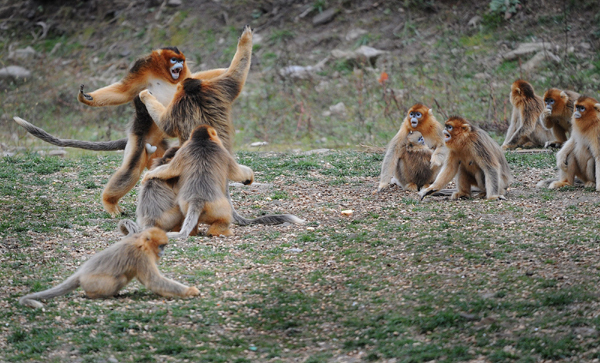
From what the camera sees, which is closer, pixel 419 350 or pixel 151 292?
pixel 419 350

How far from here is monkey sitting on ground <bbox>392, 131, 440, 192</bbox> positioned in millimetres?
7953

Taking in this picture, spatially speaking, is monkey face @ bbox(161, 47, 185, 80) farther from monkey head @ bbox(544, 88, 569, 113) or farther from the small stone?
the small stone

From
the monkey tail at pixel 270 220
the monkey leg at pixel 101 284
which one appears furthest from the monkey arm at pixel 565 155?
the monkey leg at pixel 101 284

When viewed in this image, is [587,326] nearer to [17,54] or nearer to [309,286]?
[309,286]

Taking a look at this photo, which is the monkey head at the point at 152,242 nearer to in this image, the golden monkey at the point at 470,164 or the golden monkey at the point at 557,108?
the golden monkey at the point at 470,164

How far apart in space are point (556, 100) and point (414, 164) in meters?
2.75

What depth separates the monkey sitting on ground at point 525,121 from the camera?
10.1 metres

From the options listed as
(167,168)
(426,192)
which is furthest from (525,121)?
(167,168)

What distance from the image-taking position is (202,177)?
19.3 feet

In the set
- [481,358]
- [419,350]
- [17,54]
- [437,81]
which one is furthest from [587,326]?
[17,54]

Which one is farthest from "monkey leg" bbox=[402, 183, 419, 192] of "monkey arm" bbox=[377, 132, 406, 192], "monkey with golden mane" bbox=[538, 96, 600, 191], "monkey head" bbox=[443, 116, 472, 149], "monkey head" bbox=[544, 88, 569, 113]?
"monkey head" bbox=[544, 88, 569, 113]

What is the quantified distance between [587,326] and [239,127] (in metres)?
10.3

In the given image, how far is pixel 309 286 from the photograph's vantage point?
4734 millimetres

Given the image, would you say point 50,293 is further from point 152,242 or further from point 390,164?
point 390,164
